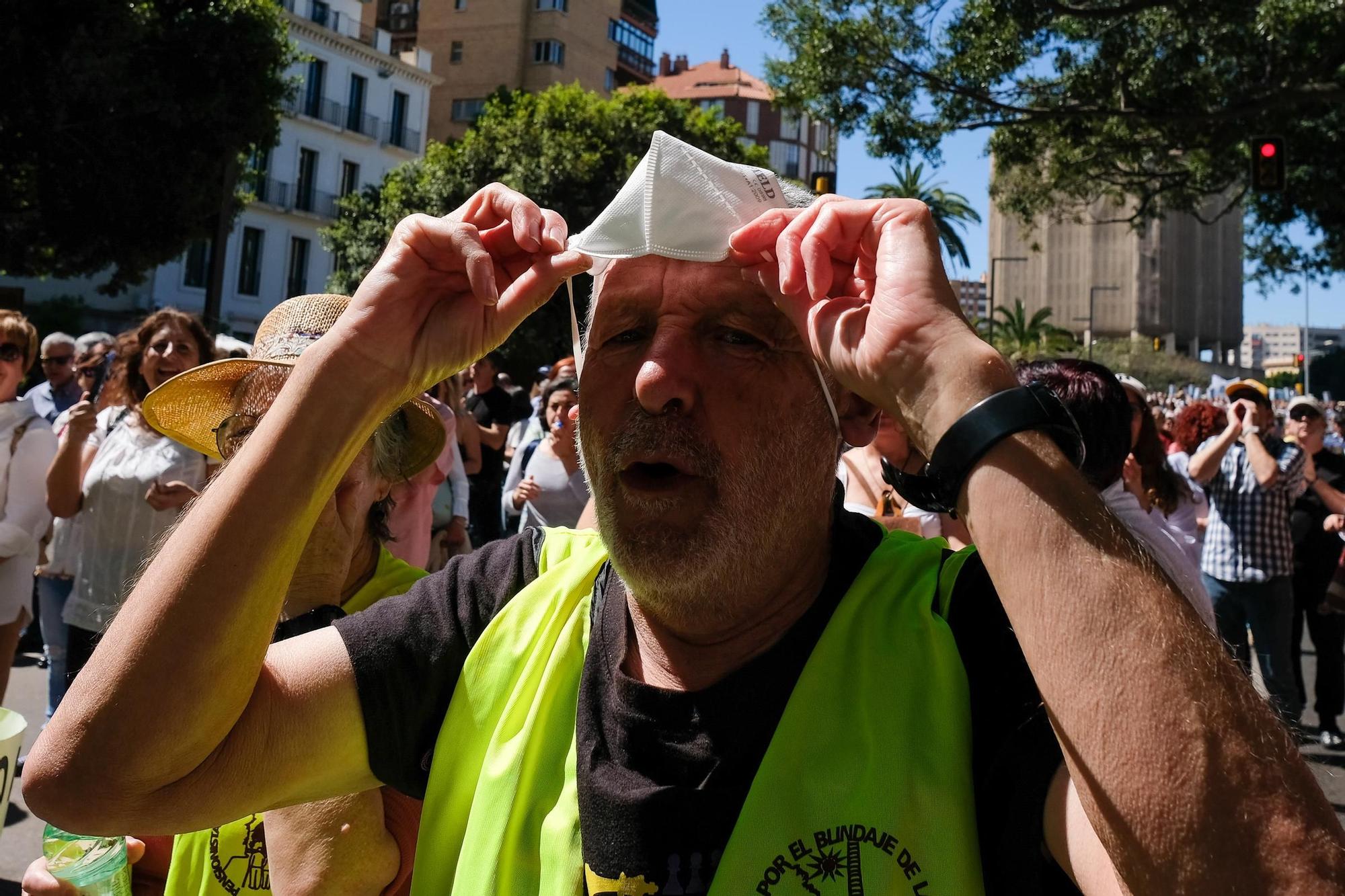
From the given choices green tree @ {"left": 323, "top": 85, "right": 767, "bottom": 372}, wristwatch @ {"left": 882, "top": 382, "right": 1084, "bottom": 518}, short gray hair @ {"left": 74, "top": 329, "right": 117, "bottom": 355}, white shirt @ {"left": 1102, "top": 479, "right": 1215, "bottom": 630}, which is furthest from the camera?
green tree @ {"left": 323, "top": 85, "right": 767, "bottom": 372}

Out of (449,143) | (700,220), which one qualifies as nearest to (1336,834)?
(700,220)

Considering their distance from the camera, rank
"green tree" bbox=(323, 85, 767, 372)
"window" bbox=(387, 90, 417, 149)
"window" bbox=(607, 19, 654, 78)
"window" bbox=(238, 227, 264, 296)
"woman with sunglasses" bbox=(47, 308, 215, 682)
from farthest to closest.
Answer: "window" bbox=(607, 19, 654, 78) → "window" bbox=(387, 90, 417, 149) → "window" bbox=(238, 227, 264, 296) → "green tree" bbox=(323, 85, 767, 372) → "woman with sunglasses" bbox=(47, 308, 215, 682)

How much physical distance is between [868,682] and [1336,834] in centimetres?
58

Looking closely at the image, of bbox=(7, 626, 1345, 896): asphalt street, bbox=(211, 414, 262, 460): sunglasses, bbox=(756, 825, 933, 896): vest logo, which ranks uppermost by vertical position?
bbox=(211, 414, 262, 460): sunglasses

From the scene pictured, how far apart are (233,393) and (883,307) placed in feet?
6.05

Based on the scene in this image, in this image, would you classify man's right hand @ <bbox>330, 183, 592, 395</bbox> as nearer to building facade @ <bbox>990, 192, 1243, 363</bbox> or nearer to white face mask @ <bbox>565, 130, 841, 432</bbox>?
white face mask @ <bbox>565, 130, 841, 432</bbox>

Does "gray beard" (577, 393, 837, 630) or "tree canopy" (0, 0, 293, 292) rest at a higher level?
"tree canopy" (0, 0, 293, 292)

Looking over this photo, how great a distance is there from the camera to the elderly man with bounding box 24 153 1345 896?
119 cm

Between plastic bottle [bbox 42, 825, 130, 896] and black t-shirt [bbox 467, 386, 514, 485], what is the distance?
6.99 meters

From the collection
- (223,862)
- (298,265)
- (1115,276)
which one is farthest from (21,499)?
(1115,276)

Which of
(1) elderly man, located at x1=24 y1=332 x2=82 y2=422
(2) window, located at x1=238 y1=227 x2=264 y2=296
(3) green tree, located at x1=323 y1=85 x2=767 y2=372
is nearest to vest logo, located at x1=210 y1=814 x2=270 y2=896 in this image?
(1) elderly man, located at x1=24 y1=332 x2=82 y2=422

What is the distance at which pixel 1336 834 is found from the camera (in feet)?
3.64

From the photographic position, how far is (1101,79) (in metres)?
13.0

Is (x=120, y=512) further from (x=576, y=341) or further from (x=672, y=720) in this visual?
(x=672, y=720)
